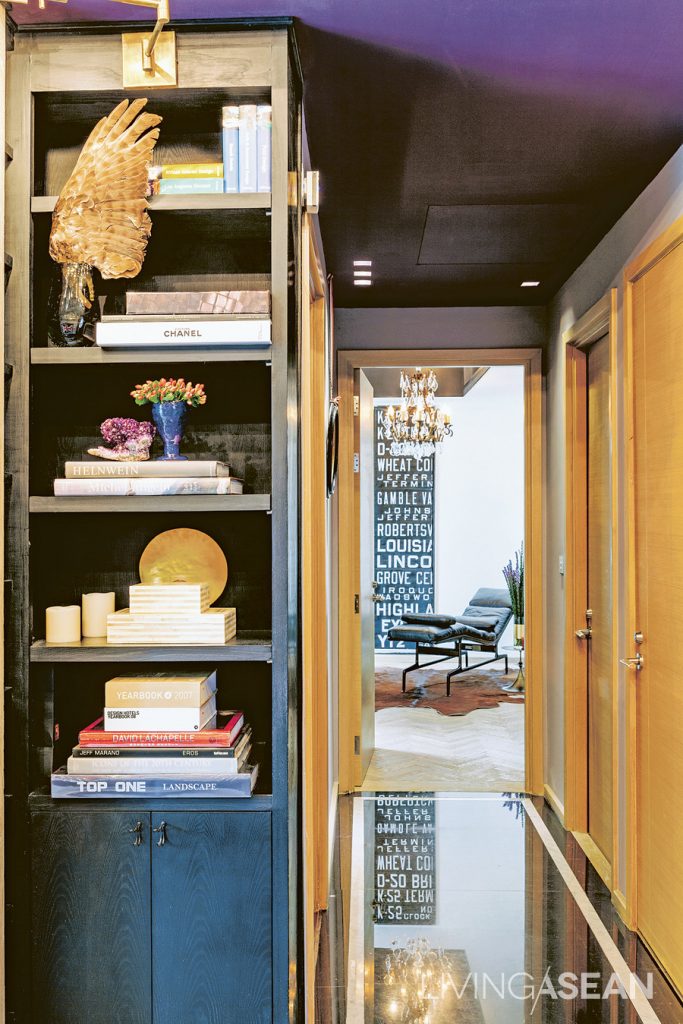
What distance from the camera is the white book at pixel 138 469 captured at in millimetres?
1738

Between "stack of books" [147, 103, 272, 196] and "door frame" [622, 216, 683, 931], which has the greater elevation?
"stack of books" [147, 103, 272, 196]

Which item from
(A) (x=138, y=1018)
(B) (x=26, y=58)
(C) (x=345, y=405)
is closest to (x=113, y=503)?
(B) (x=26, y=58)

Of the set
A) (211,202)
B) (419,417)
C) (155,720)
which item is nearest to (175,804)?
(155,720)

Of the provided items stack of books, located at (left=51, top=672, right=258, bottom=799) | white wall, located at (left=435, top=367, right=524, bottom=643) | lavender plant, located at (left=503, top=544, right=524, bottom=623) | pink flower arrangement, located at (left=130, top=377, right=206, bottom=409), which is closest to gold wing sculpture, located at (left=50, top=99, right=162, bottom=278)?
pink flower arrangement, located at (left=130, top=377, right=206, bottom=409)

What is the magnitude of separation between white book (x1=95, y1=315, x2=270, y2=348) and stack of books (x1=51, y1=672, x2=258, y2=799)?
0.74m

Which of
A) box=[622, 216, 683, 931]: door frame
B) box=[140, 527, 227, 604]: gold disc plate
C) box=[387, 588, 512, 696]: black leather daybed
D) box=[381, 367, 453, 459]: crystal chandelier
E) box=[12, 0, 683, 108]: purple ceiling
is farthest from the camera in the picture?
box=[381, 367, 453, 459]: crystal chandelier

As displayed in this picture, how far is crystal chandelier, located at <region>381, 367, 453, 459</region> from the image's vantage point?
22.3 feet

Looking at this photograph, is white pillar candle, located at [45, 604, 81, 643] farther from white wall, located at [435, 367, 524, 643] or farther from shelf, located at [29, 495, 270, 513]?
white wall, located at [435, 367, 524, 643]

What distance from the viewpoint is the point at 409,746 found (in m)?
4.84

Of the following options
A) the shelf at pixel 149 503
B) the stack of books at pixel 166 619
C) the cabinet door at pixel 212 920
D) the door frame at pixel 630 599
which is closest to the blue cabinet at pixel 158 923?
Answer: the cabinet door at pixel 212 920

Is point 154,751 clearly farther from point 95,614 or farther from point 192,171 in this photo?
point 192,171

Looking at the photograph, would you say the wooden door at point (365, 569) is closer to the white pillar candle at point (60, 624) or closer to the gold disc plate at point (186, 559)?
the gold disc plate at point (186, 559)

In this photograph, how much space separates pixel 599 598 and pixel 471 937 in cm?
144

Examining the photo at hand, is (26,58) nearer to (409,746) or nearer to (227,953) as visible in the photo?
(227,953)
